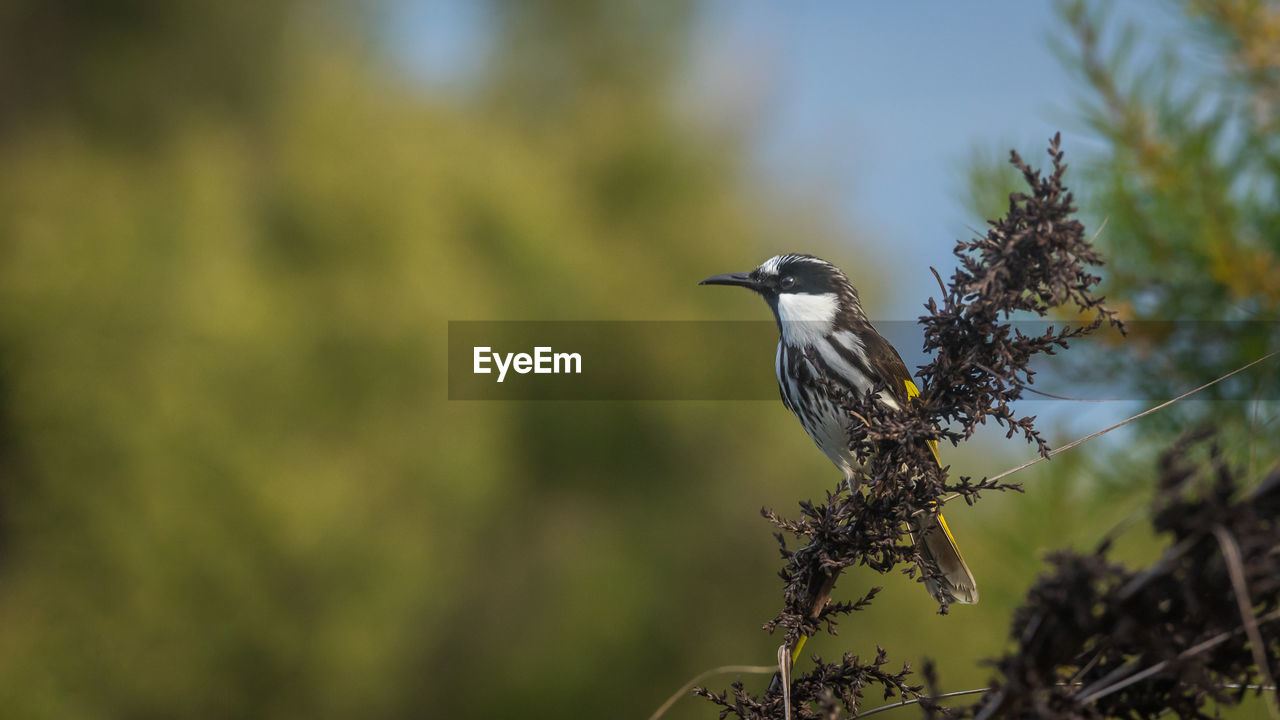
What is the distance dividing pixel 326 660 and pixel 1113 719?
8.16 meters

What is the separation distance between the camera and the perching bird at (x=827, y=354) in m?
1.47

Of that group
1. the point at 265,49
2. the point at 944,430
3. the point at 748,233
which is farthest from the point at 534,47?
the point at 944,430

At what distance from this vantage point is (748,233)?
10.6 meters

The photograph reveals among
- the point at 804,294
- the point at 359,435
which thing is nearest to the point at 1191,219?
the point at 804,294

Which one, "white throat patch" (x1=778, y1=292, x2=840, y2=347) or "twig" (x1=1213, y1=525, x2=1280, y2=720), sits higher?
"white throat patch" (x1=778, y1=292, x2=840, y2=347)

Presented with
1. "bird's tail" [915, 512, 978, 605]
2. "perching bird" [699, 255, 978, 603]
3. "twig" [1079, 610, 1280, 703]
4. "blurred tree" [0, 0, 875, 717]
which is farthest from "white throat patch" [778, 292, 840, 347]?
"blurred tree" [0, 0, 875, 717]

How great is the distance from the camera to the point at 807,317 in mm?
1639

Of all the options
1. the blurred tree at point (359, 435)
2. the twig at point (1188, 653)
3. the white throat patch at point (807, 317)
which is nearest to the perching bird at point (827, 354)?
the white throat patch at point (807, 317)

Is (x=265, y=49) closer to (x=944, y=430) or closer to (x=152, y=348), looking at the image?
(x=152, y=348)

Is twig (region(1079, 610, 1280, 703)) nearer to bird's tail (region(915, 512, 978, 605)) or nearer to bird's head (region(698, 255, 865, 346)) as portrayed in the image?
bird's tail (region(915, 512, 978, 605))

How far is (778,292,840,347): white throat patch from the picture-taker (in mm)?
1570

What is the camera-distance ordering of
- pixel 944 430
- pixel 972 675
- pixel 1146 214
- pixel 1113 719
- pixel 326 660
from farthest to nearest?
pixel 972 675, pixel 326 660, pixel 1146 214, pixel 944 430, pixel 1113 719

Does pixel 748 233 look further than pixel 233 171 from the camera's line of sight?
Yes

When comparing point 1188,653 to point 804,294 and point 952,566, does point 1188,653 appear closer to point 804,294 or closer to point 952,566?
point 952,566
